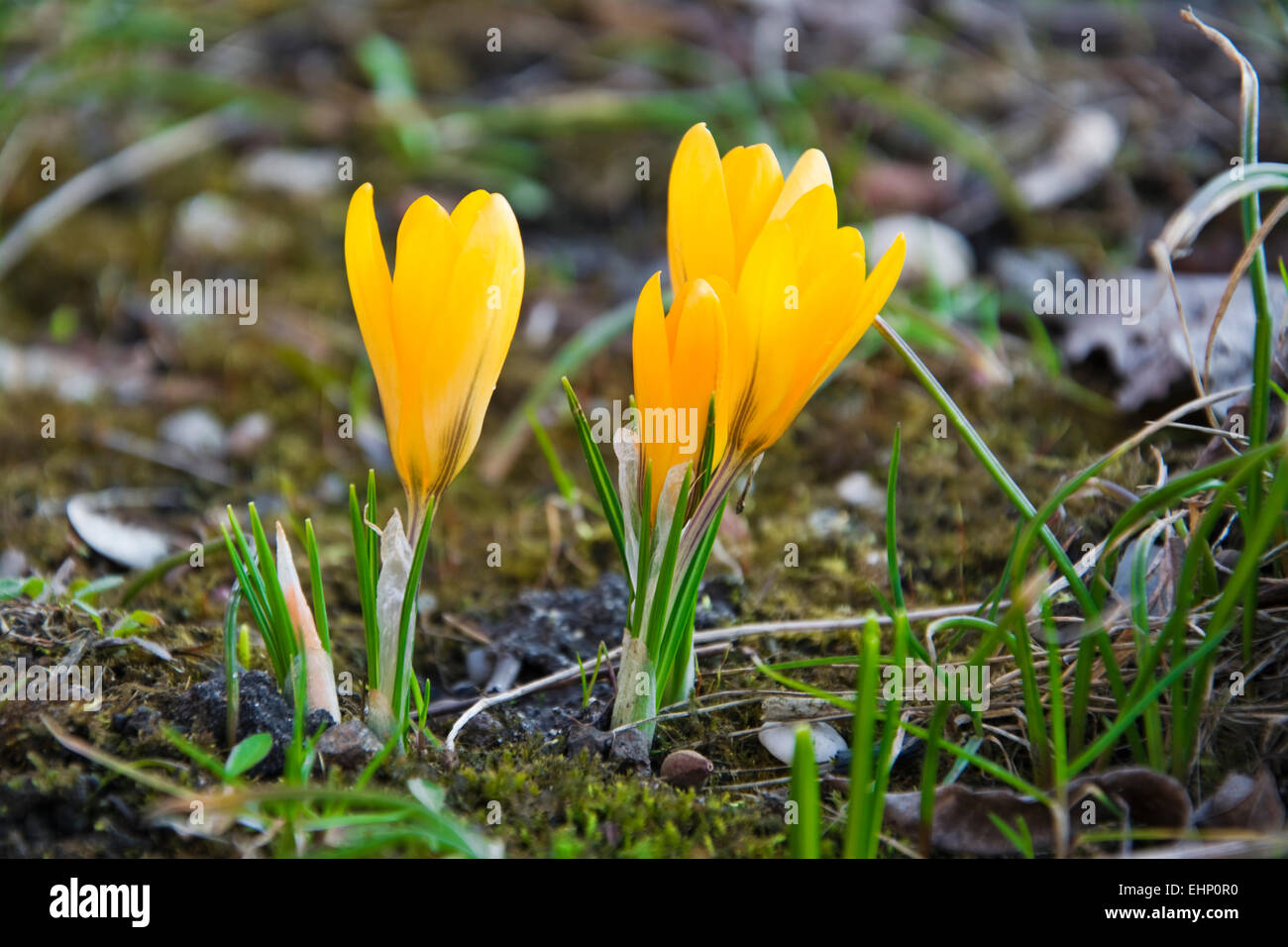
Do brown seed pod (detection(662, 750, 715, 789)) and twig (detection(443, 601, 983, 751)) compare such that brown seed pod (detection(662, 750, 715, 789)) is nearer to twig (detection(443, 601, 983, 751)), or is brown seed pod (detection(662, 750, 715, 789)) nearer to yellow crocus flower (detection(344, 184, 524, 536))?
twig (detection(443, 601, 983, 751))

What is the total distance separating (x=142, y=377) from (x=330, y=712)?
1.46 m

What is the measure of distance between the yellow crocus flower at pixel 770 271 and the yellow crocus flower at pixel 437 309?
20cm

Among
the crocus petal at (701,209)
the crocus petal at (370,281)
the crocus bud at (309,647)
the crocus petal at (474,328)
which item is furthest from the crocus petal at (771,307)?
the crocus bud at (309,647)

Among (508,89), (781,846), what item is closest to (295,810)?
(781,846)

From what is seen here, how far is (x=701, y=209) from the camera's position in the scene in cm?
109

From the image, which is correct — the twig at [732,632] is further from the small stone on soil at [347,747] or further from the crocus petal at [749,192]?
the crocus petal at [749,192]

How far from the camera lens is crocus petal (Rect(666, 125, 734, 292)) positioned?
1.09m

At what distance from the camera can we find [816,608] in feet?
4.99

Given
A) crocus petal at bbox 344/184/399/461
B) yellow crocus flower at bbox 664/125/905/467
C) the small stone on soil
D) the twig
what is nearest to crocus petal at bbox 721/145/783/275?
yellow crocus flower at bbox 664/125/905/467

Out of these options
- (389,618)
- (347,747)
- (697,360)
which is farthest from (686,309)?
(347,747)

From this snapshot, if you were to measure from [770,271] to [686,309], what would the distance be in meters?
0.08

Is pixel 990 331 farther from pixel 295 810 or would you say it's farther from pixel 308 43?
pixel 308 43

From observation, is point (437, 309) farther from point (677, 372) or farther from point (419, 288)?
point (677, 372)

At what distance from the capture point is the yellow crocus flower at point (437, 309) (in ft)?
3.27
